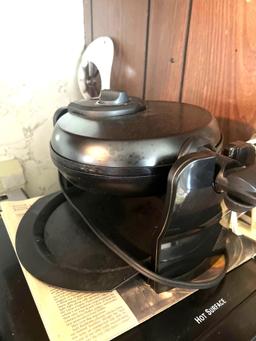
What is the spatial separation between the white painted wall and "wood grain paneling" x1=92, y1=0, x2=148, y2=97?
0.39 ft

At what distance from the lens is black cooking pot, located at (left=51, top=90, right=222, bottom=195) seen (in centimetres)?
37

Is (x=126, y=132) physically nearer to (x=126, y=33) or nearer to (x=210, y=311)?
(x=210, y=311)

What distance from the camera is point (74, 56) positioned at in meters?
0.99

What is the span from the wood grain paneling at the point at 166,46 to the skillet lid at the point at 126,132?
239 millimetres

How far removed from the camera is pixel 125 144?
374 millimetres

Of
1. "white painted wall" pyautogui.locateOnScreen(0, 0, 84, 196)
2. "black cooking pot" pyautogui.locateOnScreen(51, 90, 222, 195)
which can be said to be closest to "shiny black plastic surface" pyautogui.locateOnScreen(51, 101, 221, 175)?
"black cooking pot" pyautogui.locateOnScreen(51, 90, 222, 195)

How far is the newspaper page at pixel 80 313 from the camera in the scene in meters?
0.36

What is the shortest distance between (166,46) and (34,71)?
18.9 inches

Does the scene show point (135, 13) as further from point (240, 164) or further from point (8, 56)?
point (240, 164)

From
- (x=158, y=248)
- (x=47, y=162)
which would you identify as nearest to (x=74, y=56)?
(x=47, y=162)

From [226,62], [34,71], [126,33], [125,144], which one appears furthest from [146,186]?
[34,71]

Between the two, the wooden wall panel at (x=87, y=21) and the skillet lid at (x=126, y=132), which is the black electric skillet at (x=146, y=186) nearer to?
the skillet lid at (x=126, y=132)

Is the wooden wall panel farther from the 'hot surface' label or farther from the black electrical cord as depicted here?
the 'hot surface' label

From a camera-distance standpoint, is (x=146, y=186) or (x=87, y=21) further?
(x=87, y=21)
